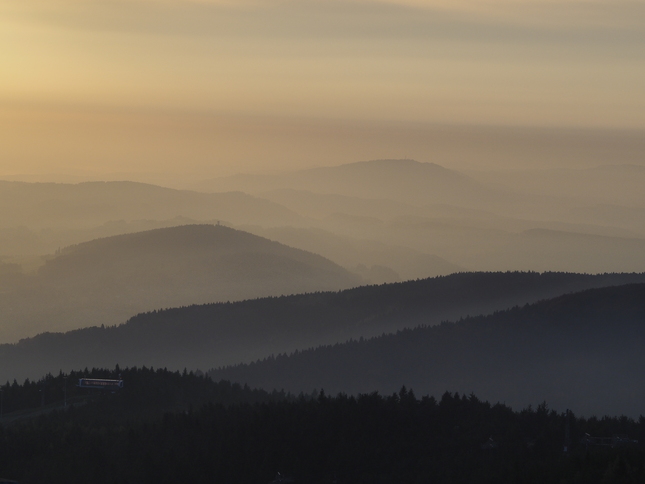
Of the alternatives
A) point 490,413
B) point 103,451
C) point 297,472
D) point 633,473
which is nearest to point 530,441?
point 490,413

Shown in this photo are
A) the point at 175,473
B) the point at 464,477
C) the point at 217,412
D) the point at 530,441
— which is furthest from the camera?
the point at 217,412

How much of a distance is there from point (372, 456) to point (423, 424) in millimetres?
16473

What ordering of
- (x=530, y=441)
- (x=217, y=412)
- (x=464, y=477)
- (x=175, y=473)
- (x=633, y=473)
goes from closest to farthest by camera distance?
(x=633, y=473) → (x=464, y=477) → (x=175, y=473) → (x=530, y=441) → (x=217, y=412)

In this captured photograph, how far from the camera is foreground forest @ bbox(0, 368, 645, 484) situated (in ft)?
516

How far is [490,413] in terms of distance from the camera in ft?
620

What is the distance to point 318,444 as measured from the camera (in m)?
170

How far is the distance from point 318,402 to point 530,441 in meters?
40.9

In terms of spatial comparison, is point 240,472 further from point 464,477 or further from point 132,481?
point 464,477

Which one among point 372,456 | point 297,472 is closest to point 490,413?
point 372,456

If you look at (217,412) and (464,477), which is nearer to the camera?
(464,477)

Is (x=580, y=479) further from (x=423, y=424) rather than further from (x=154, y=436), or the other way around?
(x=154, y=436)

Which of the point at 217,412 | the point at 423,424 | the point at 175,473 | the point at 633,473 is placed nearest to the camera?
the point at 633,473

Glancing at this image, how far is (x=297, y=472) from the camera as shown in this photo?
162 m

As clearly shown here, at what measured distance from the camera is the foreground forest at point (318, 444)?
157 meters
